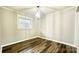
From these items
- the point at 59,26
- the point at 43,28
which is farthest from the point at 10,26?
the point at 59,26

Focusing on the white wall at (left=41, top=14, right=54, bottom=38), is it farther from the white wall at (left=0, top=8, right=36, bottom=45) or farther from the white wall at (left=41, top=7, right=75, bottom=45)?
the white wall at (left=0, top=8, right=36, bottom=45)

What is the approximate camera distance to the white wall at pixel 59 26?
190 cm

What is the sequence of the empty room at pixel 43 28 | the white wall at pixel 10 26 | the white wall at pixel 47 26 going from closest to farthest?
the empty room at pixel 43 28 < the white wall at pixel 47 26 < the white wall at pixel 10 26

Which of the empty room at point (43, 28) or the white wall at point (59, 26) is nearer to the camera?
the empty room at point (43, 28)

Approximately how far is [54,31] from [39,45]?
548 millimetres

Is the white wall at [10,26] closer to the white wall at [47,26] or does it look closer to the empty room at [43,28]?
the empty room at [43,28]

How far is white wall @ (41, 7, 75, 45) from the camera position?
1.90 meters

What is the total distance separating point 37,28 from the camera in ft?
6.05

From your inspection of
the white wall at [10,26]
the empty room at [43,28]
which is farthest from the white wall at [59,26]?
the white wall at [10,26]

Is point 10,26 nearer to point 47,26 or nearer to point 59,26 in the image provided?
point 47,26

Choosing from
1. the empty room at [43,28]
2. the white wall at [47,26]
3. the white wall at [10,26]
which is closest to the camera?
the empty room at [43,28]

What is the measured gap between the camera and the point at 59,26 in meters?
2.02
